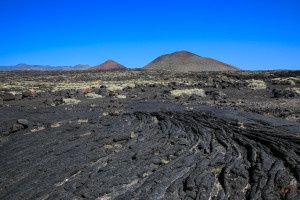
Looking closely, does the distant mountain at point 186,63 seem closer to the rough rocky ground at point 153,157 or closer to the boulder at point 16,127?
the rough rocky ground at point 153,157

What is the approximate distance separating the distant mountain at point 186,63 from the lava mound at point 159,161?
105 meters

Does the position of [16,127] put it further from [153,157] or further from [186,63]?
[186,63]

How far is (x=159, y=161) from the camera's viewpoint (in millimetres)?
10469

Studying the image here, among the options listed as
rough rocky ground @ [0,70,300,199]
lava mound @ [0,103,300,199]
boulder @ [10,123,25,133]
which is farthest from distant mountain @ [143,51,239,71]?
lava mound @ [0,103,300,199]

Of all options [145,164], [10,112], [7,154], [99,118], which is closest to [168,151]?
[145,164]

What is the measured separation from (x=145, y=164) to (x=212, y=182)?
243 centimetres

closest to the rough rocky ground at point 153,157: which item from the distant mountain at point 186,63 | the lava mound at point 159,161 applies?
the lava mound at point 159,161

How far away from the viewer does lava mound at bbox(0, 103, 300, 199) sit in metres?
8.38

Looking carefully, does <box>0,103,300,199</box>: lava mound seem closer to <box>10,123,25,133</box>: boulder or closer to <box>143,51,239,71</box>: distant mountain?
<box>10,123,25,133</box>: boulder

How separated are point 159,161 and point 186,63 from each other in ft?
397

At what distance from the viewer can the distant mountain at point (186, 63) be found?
396 feet

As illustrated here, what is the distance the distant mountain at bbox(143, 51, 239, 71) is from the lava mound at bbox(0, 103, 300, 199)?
104761 millimetres

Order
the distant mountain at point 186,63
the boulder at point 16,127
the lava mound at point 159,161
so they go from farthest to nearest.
Result: 1. the distant mountain at point 186,63
2. the boulder at point 16,127
3. the lava mound at point 159,161

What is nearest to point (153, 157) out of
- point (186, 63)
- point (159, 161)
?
point (159, 161)
